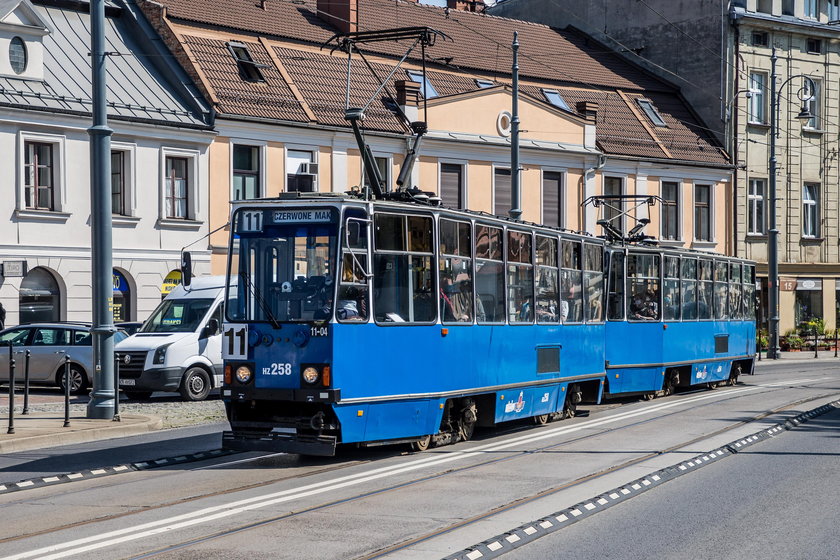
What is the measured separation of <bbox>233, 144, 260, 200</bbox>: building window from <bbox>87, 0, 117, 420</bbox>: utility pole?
17.0m

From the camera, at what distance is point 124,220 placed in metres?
32.1

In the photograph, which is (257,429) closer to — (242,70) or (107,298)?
(107,298)

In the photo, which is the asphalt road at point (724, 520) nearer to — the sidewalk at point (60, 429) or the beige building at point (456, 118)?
the sidewalk at point (60, 429)

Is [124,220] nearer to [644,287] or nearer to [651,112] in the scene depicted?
[644,287]

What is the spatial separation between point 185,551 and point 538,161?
118 ft

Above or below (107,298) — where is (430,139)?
above

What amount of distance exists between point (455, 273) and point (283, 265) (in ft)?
7.91

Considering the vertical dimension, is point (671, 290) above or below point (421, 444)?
above

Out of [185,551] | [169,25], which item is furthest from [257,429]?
[169,25]

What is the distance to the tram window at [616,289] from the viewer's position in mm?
22719

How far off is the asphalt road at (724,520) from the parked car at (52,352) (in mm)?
15472

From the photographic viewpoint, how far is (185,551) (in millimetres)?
8398

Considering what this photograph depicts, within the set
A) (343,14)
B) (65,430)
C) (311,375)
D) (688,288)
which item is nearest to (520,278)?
(311,375)

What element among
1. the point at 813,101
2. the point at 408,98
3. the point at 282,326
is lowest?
the point at 282,326
